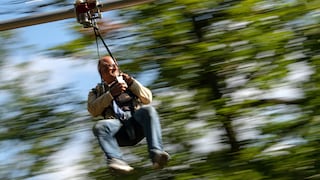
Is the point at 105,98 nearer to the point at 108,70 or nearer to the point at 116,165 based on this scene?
the point at 108,70

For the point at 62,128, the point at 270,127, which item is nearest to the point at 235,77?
the point at 270,127

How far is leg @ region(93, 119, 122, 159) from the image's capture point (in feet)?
20.2

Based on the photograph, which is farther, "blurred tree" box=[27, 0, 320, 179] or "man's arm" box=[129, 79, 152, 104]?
"blurred tree" box=[27, 0, 320, 179]

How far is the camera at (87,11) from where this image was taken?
18.1ft

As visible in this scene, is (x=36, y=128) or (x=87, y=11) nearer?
(x=87, y=11)

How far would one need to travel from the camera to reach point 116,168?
612cm

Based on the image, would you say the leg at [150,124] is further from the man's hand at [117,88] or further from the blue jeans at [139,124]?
the man's hand at [117,88]

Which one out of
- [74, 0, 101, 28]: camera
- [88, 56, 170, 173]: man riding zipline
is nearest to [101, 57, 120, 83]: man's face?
[88, 56, 170, 173]: man riding zipline

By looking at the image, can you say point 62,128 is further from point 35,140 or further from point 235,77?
point 235,77

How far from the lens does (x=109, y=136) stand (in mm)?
6180

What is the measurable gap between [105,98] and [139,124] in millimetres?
383

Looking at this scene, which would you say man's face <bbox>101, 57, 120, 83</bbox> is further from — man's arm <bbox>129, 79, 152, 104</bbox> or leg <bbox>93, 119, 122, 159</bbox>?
leg <bbox>93, 119, 122, 159</bbox>

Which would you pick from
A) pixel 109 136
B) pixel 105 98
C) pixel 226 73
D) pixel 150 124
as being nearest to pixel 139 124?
pixel 150 124

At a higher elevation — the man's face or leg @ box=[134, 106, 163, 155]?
the man's face
